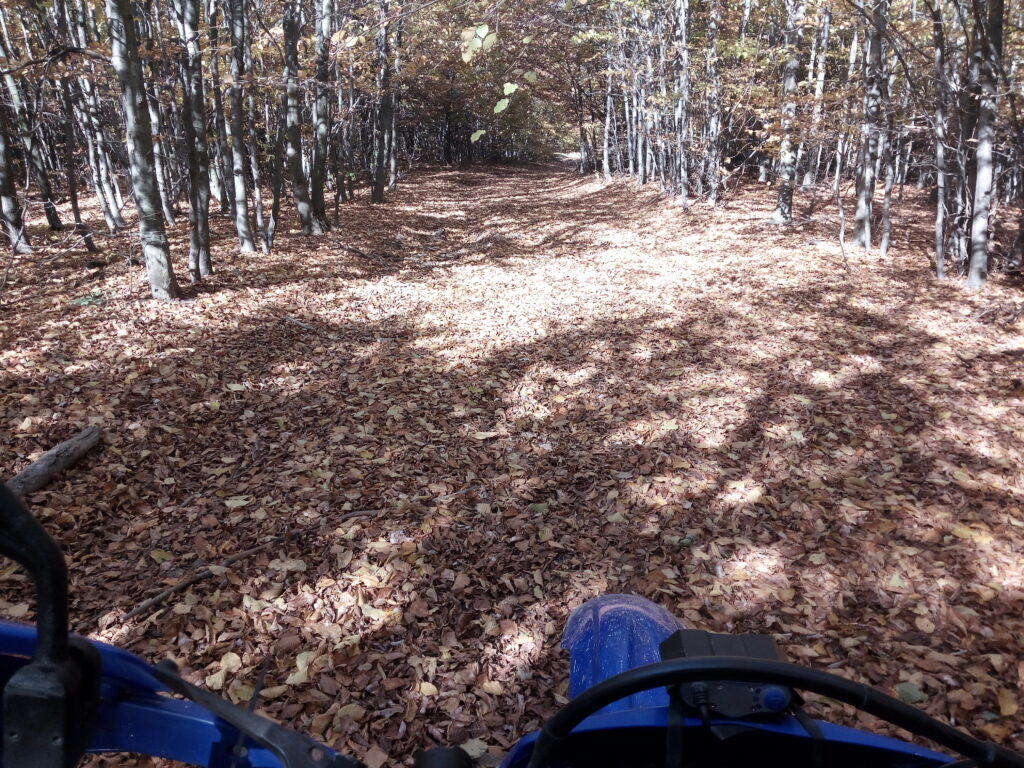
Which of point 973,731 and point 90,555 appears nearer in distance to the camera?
point 973,731

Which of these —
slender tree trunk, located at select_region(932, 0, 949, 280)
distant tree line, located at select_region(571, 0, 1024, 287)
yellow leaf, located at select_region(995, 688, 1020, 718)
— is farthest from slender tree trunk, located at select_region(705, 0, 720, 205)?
yellow leaf, located at select_region(995, 688, 1020, 718)

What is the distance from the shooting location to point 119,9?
7391 mm

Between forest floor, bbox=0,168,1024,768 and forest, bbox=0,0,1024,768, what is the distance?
3 cm

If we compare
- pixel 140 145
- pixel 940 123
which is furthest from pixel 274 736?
pixel 940 123

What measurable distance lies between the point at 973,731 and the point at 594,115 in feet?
145

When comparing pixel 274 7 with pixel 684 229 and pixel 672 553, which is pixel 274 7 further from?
pixel 672 553

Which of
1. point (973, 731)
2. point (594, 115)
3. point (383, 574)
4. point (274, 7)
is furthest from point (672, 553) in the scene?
point (594, 115)

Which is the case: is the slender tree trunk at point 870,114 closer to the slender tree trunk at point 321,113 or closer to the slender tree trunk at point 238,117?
the slender tree trunk at point 238,117

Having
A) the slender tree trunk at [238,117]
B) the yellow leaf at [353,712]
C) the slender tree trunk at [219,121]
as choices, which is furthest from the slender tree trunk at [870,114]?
the yellow leaf at [353,712]

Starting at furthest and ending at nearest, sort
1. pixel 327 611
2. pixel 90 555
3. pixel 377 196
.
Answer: pixel 377 196
pixel 90 555
pixel 327 611

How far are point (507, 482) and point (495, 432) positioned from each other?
0.93m

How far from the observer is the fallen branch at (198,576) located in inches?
144

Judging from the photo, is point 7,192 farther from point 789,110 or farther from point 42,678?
point 789,110

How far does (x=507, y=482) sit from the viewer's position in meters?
5.20
